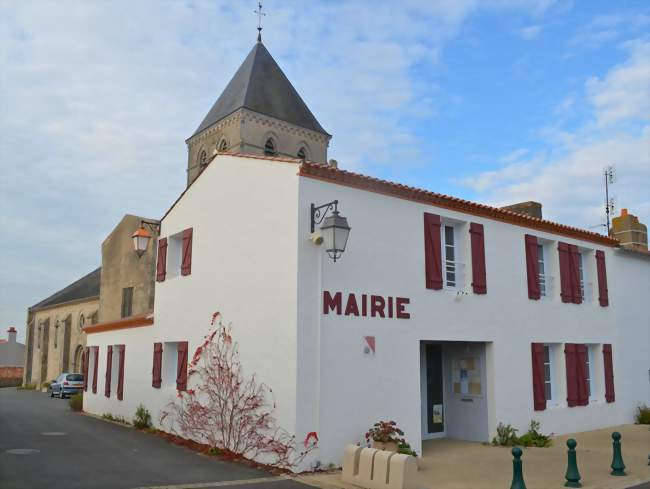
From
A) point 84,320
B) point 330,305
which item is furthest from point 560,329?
point 84,320

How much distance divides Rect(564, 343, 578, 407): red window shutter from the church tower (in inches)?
934

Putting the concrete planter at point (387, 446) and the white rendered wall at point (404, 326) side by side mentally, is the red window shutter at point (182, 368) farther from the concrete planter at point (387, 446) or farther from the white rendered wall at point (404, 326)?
the concrete planter at point (387, 446)

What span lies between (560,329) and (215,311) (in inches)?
328

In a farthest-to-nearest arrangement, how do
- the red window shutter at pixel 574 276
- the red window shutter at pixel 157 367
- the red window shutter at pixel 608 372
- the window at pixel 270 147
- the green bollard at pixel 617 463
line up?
the window at pixel 270 147 → the red window shutter at pixel 608 372 → the red window shutter at pixel 574 276 → the red window shutter at pixel 157 367 → the green bollard at pixel 617 463

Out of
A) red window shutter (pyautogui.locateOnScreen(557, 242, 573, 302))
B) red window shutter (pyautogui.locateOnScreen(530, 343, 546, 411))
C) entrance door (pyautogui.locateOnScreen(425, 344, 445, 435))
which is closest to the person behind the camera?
entrance door (pyautogui.locateOnScreen(425, 344, 445, 435))

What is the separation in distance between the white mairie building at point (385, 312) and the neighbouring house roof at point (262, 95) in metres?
22.4

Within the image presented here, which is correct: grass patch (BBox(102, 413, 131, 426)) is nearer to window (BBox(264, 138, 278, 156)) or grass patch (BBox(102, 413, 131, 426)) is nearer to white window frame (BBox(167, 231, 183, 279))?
white window frame (BBox(167, 231, 183, 279))

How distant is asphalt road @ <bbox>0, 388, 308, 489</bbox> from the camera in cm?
863

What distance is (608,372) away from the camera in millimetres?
15680

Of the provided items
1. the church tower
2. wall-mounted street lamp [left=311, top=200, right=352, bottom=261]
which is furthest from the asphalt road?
the church tower

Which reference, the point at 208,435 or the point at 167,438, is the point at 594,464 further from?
the point at 167,438

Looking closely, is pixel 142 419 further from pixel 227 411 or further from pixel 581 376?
pixel 581 376

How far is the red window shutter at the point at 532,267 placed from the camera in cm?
1398

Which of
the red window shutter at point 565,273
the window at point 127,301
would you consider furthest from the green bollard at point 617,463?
the window at point 127,301
